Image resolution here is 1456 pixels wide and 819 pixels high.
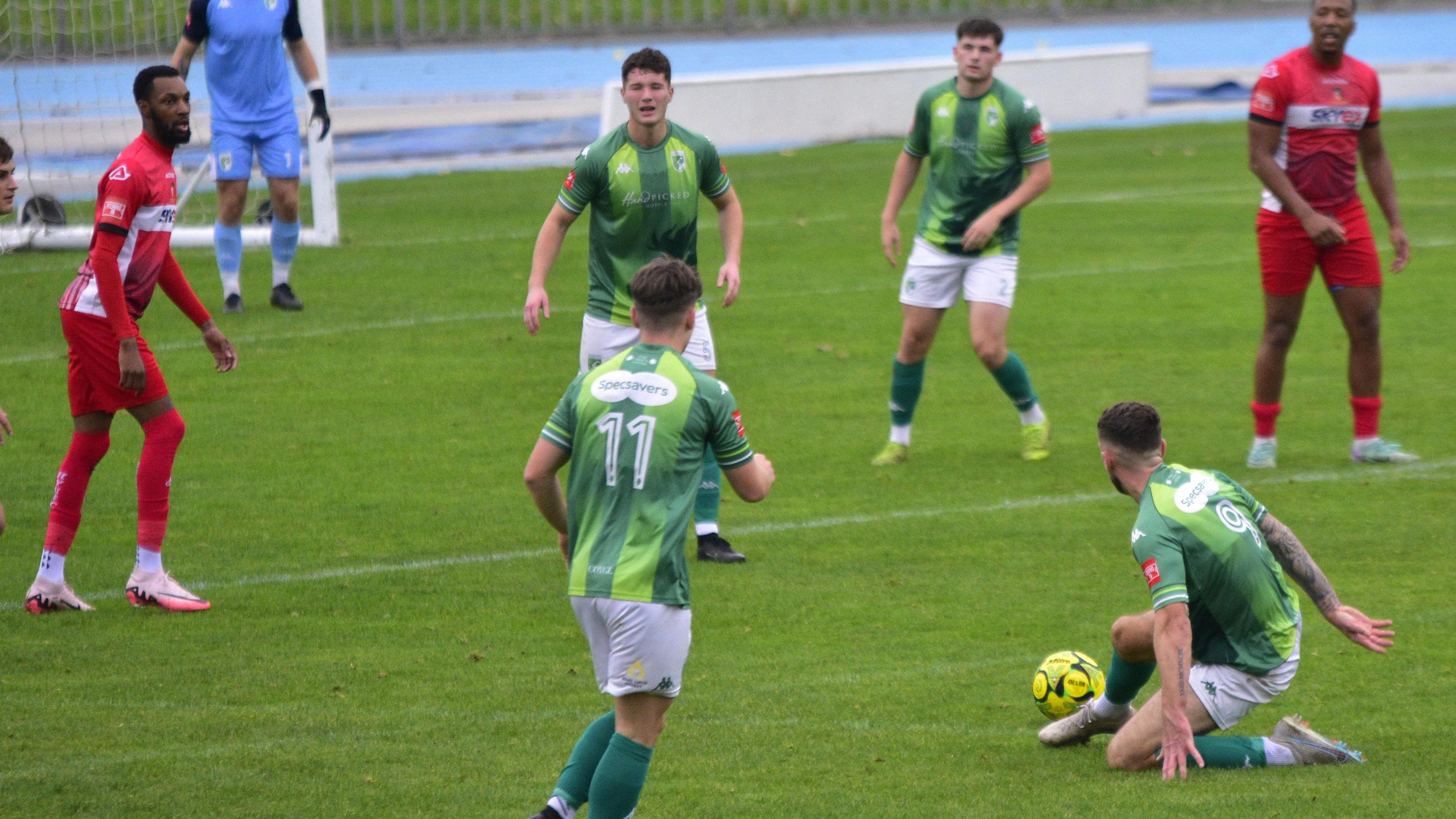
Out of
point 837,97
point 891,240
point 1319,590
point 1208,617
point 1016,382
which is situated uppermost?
point 891,240

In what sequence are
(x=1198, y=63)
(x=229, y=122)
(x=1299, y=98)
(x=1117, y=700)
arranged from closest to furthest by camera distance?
(x=1117, y=700)
(x=1299, y=98)
(x=229, y=122)
(x=1198, y=63)

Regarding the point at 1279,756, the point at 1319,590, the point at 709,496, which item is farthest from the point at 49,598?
the point at 1319,590

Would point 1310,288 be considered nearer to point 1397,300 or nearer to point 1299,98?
point 1397,300

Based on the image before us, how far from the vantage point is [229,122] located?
12289 millimetres

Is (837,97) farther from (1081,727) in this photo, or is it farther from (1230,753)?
(1230,753)

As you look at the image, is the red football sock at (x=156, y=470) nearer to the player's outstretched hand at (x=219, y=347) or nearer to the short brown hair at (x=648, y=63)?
the player's outstretched hand at (x=219, y=347)

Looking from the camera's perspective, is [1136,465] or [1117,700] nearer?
[1136,465]

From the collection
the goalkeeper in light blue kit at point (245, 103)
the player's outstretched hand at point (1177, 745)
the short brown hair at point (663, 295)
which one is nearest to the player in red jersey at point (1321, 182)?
the player's outstretched hand at point (1177, 745)

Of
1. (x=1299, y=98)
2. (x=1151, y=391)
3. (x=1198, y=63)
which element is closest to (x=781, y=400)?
(x=1151, y=391)

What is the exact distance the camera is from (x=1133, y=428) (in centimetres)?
502

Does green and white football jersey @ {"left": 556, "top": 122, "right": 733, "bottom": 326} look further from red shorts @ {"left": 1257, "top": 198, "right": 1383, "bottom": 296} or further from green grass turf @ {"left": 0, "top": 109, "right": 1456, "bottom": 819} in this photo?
red shorts @ {"left": 1257, "top": 198, "right": 1383, "bottom": 296}

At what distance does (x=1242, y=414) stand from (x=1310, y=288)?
4452 mm

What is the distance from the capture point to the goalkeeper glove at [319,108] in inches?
525

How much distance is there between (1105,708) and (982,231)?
390 cm
